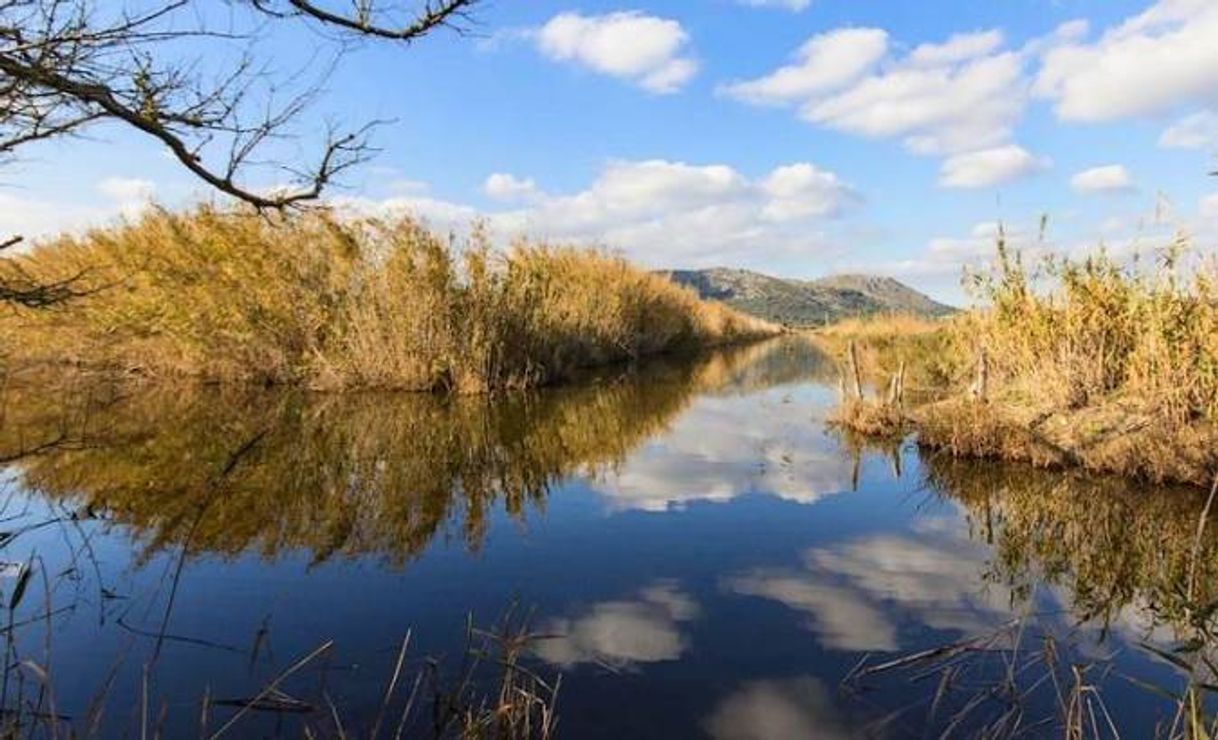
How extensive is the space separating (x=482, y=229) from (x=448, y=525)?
11662 mm

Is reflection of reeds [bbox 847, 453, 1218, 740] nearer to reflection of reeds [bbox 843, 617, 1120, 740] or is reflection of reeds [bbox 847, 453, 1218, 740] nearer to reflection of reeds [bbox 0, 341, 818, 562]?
reflection of reeds [bbox 843, 617, 1120, 740]

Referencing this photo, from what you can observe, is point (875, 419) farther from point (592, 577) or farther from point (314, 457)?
point (314, 457)

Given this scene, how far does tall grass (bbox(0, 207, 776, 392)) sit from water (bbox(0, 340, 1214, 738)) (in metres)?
5.09

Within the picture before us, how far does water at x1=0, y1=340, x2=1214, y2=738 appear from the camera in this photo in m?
4.15

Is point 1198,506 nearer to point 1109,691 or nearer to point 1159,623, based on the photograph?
point 1159,623

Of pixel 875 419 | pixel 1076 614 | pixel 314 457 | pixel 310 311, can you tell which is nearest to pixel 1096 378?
pixel 875 419

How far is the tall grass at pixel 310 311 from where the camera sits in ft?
54.5

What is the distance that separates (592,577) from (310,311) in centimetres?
1312

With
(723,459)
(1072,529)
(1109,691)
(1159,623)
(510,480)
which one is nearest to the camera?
(1109,691)

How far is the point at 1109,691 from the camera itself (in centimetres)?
435

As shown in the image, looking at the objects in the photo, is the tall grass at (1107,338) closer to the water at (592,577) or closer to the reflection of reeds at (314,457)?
the water at (592,577)

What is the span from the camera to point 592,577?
6105 mm

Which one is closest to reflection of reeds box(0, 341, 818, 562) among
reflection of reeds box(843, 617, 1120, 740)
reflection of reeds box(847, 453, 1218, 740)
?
reflection of reeds box(843, 617, 1120, 740)

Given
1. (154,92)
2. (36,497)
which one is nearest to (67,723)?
(154,92)
